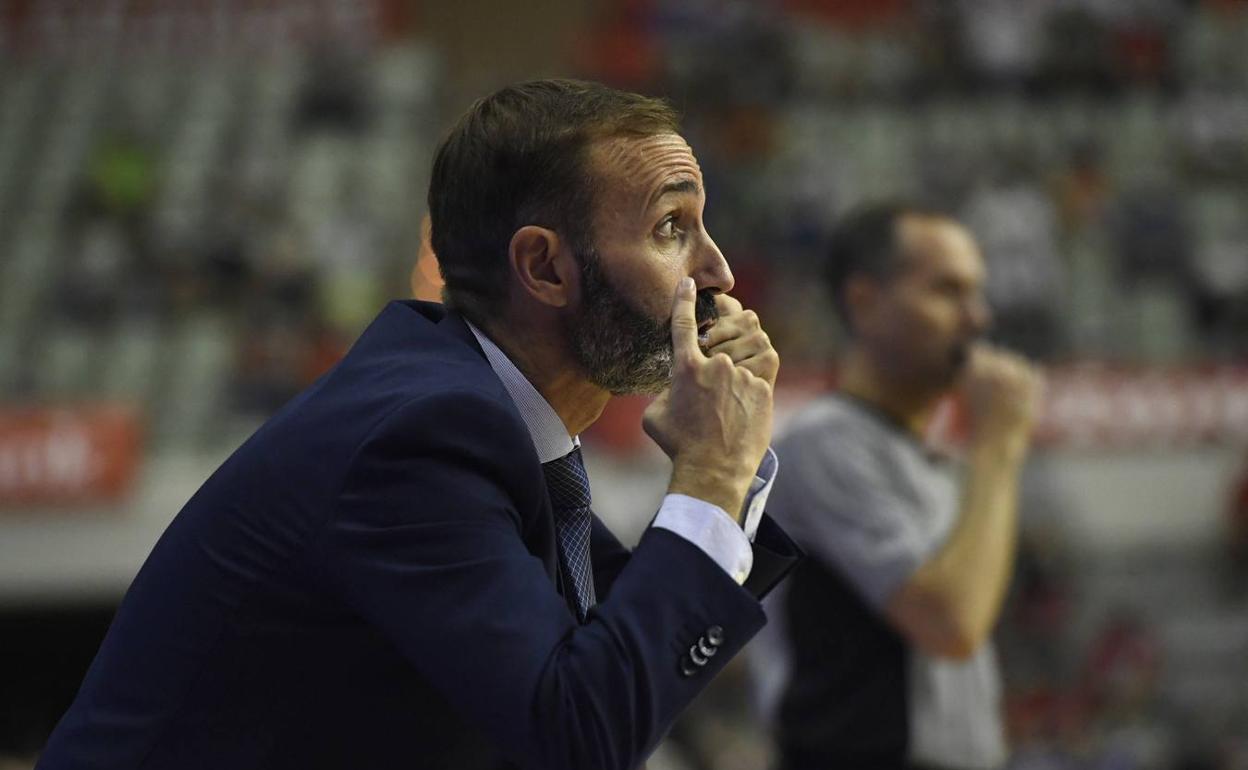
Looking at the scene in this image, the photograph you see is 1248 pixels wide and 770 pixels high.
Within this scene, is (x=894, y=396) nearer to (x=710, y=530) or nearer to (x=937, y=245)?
(x=937, y=245)

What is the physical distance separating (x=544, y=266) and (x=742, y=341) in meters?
0.26

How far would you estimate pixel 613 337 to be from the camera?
1841mm

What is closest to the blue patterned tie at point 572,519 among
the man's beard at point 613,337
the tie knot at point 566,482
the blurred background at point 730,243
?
the tie knot at point 566,482

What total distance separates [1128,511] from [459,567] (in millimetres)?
9902

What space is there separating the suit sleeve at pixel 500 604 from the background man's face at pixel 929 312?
1905mm

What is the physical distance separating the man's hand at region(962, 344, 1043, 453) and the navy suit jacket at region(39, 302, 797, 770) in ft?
5.41

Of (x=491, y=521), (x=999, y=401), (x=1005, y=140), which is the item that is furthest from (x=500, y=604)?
(x=1005, y=140)

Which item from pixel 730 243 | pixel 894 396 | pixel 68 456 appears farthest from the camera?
pixel 730 243

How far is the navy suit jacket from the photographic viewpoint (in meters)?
1.51

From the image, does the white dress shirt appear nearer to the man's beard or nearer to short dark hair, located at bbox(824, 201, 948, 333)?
the man's beard

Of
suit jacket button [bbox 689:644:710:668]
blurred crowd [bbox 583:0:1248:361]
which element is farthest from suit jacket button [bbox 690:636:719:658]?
blurred crowd [bbox 583:0:1248:361]

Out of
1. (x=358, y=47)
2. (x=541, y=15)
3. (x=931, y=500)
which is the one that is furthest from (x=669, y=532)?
(x=541, y=15)

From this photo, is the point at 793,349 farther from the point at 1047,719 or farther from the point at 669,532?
the point at 669,532

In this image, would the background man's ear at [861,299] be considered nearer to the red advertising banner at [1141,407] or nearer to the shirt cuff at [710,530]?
the shirt cuff at [710,530]
